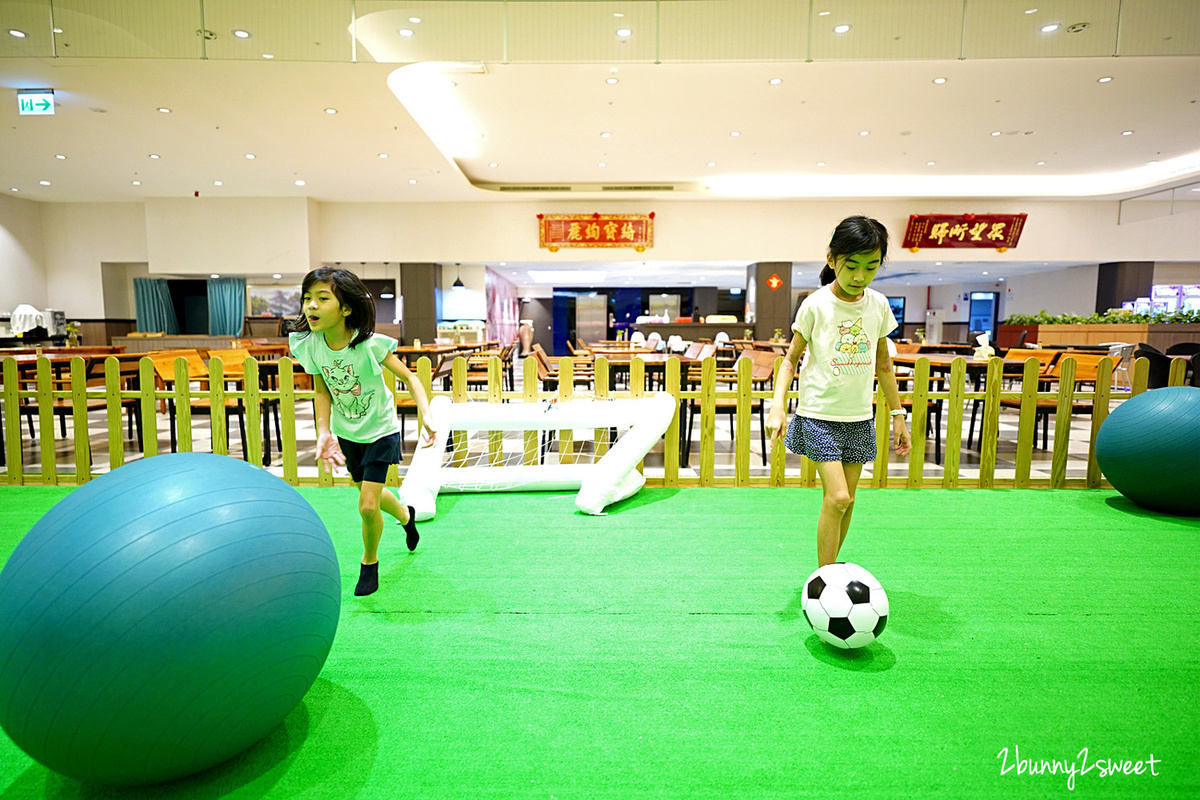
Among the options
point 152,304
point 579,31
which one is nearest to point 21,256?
point 152,304

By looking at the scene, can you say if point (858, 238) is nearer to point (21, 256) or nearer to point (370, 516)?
point (370, 516)

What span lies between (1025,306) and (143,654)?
76.7 feet

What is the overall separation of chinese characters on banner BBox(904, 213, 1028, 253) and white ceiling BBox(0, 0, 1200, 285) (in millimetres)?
660

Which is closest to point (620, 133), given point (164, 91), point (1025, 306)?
point (164, 91)

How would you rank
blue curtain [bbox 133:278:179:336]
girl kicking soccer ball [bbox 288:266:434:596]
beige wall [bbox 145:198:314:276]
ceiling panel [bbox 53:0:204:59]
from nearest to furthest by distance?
girl kicking soccer ball [bbox 288:266:434:596] < ceiling panel [bbox 53:0:204:59] < beige wall [bbox 145:198:314:276] < blue curtain [bbox 133:278:179:336]

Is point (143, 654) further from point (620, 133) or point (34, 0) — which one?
point (620, 133)

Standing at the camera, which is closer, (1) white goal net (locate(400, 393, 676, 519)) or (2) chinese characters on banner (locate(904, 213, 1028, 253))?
(1) white goal net (locate(400, 393, 676, 519))

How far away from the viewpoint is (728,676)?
1.91 m

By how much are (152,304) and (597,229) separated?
1136 cm

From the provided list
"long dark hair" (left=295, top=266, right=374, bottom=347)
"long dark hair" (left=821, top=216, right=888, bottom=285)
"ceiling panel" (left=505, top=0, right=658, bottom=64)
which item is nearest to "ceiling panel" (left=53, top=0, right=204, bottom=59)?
"ceiling panel" (left=505, top=0, right=658, bottom=64)

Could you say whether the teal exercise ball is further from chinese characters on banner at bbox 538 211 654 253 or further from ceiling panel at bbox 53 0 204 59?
chinese characters on banner at bbox 538 211 654 253

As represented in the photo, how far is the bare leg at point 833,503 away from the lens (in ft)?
7.41

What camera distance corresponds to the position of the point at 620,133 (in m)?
9.65

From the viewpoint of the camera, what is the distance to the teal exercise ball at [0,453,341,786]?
1.15m
